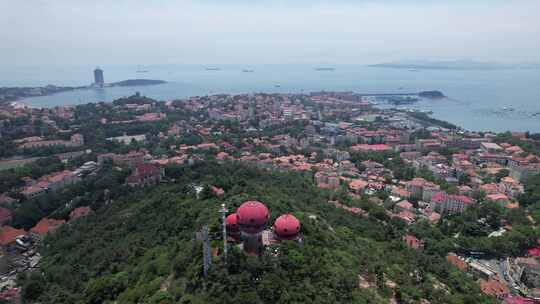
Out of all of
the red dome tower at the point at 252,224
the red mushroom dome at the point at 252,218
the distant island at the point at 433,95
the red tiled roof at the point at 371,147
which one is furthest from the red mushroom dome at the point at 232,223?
the distant island at the point at 433,95

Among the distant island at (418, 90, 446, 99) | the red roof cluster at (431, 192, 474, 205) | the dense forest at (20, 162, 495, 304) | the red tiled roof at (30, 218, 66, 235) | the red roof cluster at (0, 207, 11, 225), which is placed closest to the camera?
the dense forest at (20, 162, 495, 304)

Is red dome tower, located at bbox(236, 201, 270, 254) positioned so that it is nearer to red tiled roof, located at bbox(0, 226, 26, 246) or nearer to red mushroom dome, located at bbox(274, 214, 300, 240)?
red mushroom dome, located at bbox(274, 214, 300, 240)

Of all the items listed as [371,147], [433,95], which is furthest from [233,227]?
[433,95]

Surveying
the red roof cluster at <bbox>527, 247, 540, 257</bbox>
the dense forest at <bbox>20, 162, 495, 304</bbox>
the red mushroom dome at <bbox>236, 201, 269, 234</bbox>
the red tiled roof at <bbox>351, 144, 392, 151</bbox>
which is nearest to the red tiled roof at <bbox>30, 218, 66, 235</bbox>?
the dense forest at <bbox>20, 162, 495, 304</bbox>

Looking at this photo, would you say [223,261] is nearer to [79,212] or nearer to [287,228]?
[287,228]

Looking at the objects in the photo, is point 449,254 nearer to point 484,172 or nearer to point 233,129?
point 484,172

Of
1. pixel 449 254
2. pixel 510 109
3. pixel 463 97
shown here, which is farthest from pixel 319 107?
pixel 449 254
